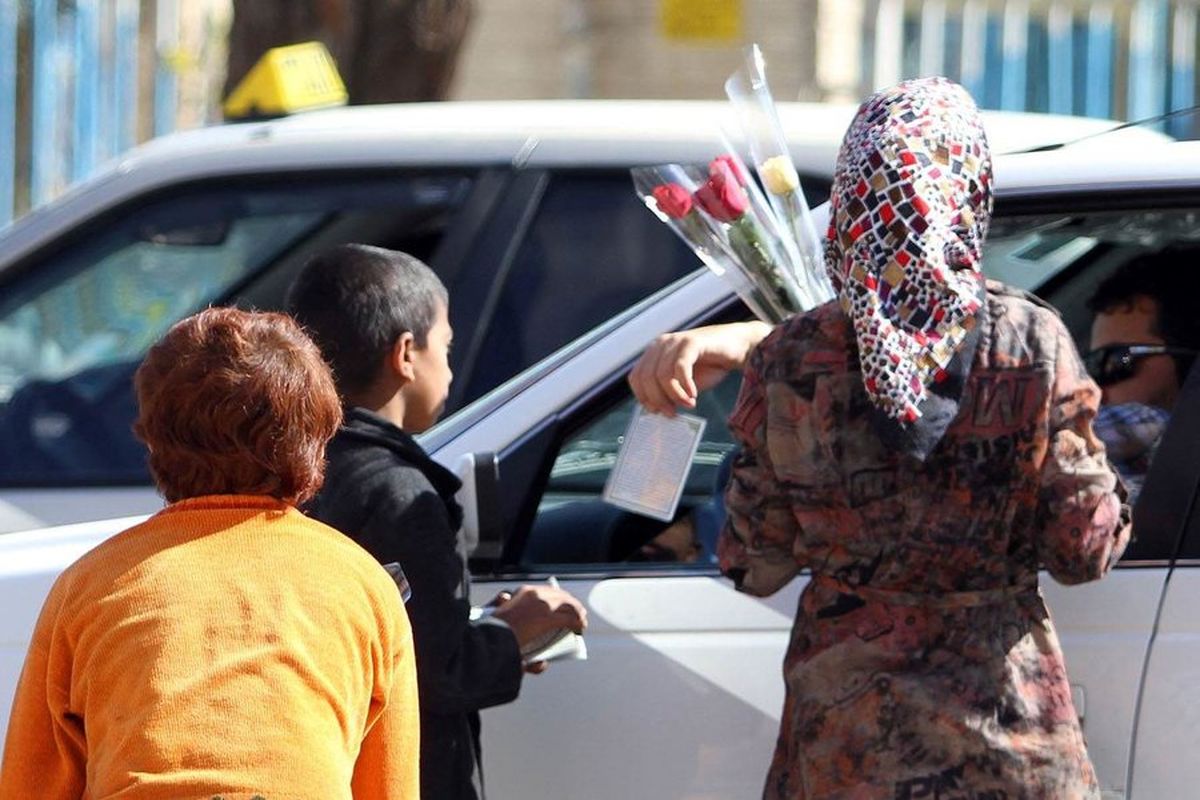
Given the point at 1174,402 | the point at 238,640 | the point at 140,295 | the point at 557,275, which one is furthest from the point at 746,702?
the point at 140,295

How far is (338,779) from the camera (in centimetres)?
209

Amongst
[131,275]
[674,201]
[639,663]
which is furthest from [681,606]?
[131,275]

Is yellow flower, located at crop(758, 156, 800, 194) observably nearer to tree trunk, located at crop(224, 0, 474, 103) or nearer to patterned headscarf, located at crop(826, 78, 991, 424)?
patterned headscarf, located at crop(826, 78, 991, 424)

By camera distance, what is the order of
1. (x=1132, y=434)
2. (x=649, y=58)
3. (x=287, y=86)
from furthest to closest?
1. (x=649, y=58)
2. (x=287, y=86)
3. (x=1132, y=434)

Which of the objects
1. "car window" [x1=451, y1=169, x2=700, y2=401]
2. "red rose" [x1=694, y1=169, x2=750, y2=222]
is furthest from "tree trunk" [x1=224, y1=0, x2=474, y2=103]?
"red rose" [x1=694, y1=169, x2=750, y2=222]

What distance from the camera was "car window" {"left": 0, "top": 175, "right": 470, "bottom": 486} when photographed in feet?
15.3

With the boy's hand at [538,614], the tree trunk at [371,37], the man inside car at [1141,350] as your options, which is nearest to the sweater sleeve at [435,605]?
the boy's hand at [538,614]

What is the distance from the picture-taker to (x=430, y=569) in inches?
101

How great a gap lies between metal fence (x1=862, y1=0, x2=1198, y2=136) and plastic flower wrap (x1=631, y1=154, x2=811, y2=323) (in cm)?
774

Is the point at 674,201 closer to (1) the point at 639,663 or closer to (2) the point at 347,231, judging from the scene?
(1) the point at 639,663

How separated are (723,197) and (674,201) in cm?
7

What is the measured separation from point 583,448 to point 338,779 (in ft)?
3.47

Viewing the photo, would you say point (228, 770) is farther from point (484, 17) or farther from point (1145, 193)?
point (484, 17)

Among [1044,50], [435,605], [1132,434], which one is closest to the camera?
[435,605]
